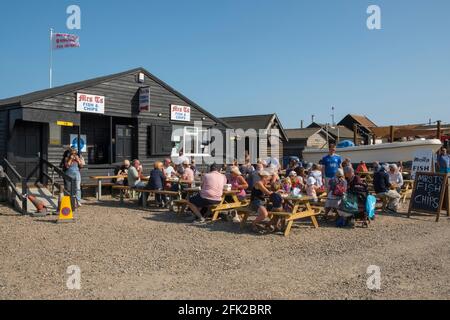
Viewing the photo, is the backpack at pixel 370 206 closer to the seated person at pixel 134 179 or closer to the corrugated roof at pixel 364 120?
the seated person at pixel 134 179

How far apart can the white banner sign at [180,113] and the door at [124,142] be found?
1833 mm

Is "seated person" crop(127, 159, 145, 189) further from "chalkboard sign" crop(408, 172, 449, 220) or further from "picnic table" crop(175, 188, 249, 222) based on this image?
"chalkboard sign" crop(408, 172, 449, 220)

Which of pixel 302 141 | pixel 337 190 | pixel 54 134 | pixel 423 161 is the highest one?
pixel 302 141

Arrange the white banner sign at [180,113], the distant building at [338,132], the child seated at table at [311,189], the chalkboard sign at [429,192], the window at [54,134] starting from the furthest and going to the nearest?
the distant building at [338,132] < the white banner sign at [180,113] < the window at [54,134] < the chalkboard sign at [429,192] < the child seated at table at [311,189]

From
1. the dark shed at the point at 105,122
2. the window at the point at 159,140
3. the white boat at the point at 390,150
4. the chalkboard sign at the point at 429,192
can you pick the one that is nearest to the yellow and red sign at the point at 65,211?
the dark shed at the point at 105,122

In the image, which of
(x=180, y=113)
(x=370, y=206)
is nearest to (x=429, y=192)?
(x=370, y=206)

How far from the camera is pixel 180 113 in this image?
17.2m

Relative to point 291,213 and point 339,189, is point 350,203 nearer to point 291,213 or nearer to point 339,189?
point 339,189

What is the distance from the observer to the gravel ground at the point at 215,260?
4.73m

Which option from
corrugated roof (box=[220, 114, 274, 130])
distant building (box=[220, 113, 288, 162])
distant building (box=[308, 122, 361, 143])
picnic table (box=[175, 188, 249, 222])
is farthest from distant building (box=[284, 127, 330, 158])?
picnic table (box=[175, 188, 249, 222])

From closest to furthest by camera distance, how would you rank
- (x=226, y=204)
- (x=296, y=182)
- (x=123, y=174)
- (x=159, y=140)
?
(x=226, y=204)
(x=296, y=182)
(x=123, y=174)
(x=159, y=140)

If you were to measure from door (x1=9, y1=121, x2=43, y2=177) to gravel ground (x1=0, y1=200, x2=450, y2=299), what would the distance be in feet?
14.2

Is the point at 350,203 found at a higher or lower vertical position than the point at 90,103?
lower

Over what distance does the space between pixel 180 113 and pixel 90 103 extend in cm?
397
